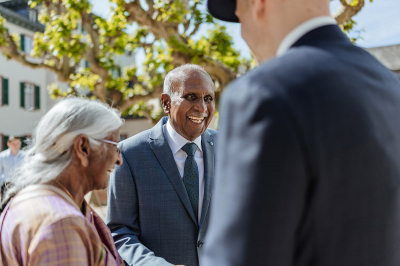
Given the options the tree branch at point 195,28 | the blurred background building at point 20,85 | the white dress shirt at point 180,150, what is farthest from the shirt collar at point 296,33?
the blurred background building at point 20,85

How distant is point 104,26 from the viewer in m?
11.7

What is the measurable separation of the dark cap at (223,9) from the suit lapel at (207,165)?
1.44 meters

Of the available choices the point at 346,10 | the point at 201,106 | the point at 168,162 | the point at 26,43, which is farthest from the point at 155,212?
the point at 26,43

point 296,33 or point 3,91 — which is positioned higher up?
point 296,33

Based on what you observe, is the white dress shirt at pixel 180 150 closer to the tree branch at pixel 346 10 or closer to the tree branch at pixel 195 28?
the tree branch at pixel 346 10

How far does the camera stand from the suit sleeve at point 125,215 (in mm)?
2246

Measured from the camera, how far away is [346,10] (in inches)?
278

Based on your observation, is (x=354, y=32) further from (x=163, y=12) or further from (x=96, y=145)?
(x=96, y=145)

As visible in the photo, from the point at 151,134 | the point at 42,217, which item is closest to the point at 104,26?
the point at 151,134

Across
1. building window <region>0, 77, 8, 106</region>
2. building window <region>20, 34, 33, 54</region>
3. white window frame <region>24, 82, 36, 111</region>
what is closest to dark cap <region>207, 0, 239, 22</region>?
building window <region>0, 77, 8, 106</region>

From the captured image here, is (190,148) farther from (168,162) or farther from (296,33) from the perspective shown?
(296,33)

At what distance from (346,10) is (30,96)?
2757 centimetres

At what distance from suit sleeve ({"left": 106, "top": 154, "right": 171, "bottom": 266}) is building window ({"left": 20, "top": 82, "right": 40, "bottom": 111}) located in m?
29.9

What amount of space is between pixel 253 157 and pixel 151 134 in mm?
1878
